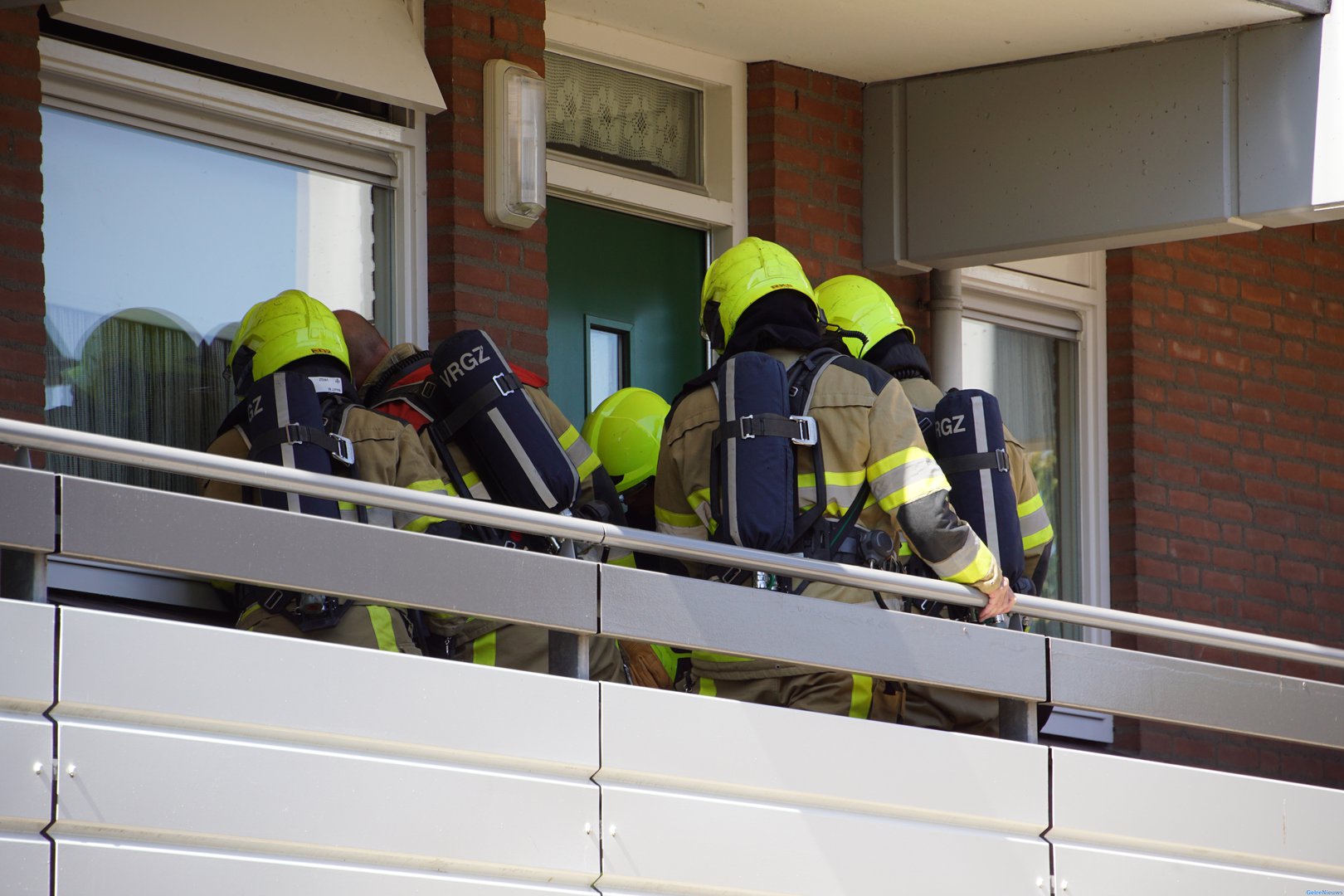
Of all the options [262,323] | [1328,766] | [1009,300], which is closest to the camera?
[262,323]

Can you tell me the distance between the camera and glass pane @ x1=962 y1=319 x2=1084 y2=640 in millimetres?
9664

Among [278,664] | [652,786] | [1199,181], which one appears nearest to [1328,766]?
[1199,181]

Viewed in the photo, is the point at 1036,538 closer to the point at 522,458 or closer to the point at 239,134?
the point at 522,458

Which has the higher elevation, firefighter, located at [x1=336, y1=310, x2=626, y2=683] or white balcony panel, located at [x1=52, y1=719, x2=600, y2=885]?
firefighter, located at [x1=336, y1=310, x2=626, y2=683]

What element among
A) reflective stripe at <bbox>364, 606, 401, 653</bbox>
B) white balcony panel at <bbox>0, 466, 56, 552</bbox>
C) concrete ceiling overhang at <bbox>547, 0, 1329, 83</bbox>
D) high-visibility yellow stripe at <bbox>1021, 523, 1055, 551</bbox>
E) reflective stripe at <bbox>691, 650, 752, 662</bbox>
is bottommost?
reflective stripe at <bbox>691, 650, 752, 662</bbox>

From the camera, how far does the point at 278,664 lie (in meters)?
4.47

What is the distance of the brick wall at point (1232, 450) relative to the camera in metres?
9.62

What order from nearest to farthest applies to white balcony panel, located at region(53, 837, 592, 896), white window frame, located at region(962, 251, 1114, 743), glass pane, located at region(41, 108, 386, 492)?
white balcony panel, located at region(53, 837, 592, 896) → glass pane, located at region(41, 108, 386, 492) → white window frame, located at region(962, 251, 1114, 743)

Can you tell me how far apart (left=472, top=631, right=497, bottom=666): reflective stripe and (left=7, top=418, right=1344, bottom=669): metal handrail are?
1.76 feet

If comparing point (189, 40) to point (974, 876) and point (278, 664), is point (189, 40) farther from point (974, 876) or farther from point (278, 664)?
point (974, 876)

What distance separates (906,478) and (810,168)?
336 centimetres

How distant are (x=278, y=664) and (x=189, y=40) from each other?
2857 millimetres

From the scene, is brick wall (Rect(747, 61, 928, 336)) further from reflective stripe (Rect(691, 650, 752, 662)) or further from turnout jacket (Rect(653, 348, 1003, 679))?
reflective stripe (Rect(691, 650, 752, 662))

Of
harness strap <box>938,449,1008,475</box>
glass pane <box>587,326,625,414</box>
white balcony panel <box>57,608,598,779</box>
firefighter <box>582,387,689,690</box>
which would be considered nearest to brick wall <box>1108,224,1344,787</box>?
glass pane <box>587,326,625,414</box>
